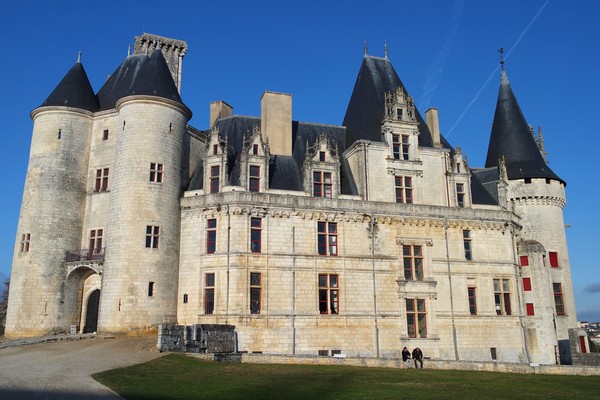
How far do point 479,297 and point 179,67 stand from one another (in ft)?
78.9

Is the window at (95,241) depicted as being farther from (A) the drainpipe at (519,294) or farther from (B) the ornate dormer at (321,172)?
(A) the drainpipe at (519,294)

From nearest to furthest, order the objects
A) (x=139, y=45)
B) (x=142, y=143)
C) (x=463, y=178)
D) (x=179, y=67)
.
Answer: (x=142, y=143)
(x=463, y=178)
(x=139, y=45)
(x=179, y=67)

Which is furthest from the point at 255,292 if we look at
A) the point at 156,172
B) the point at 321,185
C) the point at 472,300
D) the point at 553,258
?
the point at 553,258

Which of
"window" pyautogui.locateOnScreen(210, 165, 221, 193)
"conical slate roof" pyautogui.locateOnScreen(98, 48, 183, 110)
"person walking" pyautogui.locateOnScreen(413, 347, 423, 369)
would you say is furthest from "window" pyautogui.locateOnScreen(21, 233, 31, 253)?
"person walking" pyautogui.locateOnScreen(413, 347, 423, 369)

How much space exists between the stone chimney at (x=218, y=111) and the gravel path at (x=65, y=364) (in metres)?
14.2

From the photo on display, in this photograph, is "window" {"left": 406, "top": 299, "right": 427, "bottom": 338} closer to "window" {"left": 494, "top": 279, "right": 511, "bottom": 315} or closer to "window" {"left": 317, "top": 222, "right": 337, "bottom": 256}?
"window" {"left": 494, "top": 279, "right": 511, "bottom": 315}

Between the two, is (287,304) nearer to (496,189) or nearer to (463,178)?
(463,178)

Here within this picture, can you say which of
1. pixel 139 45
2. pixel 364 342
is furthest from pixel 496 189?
pixel 139 45

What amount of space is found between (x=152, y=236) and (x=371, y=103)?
15.3 m

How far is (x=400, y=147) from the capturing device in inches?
1208

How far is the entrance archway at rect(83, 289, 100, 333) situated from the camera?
28938 mm

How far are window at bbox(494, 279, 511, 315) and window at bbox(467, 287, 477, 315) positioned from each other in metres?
1.33

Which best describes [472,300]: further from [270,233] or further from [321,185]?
[270,233]

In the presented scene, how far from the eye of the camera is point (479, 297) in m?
29.4
